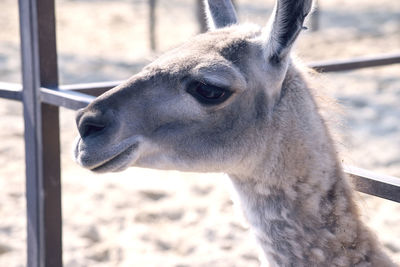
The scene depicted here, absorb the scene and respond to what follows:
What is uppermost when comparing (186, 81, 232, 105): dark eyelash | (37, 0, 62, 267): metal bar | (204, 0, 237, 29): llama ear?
(204, 0, 237, 29): llama ear

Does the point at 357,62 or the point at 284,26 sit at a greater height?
the point at 284,26

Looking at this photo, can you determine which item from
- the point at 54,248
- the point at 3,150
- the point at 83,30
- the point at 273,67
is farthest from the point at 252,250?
the point at 83,30

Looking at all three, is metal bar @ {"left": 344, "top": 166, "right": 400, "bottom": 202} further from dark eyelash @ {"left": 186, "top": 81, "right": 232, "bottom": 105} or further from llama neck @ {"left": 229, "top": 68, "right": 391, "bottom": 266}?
Result: dark eyelash @ {"left": 186, "top": 81, "right": 232, "bottom": 105}

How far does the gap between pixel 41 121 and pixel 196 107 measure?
1005 mm

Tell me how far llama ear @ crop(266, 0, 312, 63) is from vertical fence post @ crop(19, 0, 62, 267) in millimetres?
1128

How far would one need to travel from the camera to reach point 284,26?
209 centimetres

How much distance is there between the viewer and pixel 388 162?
5.50m

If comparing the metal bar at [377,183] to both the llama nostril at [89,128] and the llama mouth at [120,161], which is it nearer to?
the llama mouth at [120,161]

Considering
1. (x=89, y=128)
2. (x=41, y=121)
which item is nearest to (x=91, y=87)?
(x=41, y=121)

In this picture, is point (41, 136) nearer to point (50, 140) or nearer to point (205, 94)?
point (50, 140)

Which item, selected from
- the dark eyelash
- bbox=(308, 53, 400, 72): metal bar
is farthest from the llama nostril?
bbox=(308, 53, 400, 72): metal bar

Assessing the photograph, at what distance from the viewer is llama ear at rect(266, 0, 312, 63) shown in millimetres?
2029

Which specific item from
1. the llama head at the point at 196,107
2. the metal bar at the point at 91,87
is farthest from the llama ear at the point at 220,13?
the metal bar at the point at 91,87

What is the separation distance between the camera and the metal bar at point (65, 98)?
99.7 inches
